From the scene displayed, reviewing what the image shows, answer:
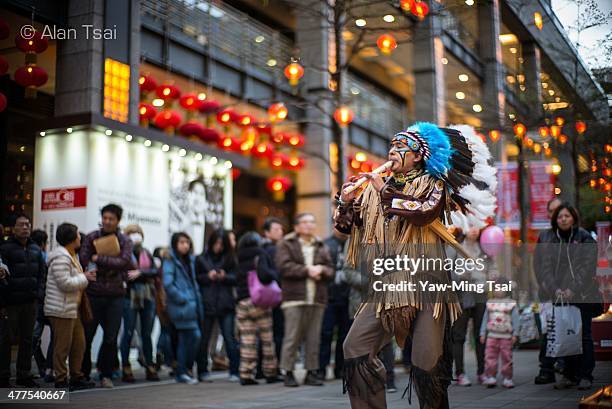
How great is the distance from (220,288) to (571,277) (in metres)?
4.14

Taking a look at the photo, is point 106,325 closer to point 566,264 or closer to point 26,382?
point 26,382

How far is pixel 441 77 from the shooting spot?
53.0ft

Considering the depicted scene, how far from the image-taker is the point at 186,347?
9102 millimetres

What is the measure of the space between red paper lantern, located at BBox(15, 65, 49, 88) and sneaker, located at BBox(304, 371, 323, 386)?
4.55 metres

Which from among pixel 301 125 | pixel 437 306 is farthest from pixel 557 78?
pixel 301 125

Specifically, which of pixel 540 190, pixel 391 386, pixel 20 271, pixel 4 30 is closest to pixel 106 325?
pixel 20 271

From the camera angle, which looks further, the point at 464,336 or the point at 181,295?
the point at 181,295

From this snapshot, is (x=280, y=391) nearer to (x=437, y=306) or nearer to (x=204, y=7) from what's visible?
(x=437, y=306)

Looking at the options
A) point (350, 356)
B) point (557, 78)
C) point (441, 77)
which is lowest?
point (350, 356)

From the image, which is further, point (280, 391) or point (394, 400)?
point (280, 391)

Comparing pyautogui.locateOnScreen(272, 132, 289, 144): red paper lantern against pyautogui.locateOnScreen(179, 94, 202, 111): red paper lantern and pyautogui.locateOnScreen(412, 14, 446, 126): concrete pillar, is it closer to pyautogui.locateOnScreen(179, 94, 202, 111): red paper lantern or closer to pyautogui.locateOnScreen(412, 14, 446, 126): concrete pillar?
pyautogui.locateOnScreen(179, 94, 202, 111): red paper lantern

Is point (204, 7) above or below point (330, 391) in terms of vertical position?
above

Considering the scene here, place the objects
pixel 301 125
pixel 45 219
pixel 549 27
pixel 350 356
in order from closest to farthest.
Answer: pixel 350 356 < pixel 549 27 < pixel 45 219 < pixel 301 125

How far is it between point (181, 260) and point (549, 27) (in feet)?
16.0
